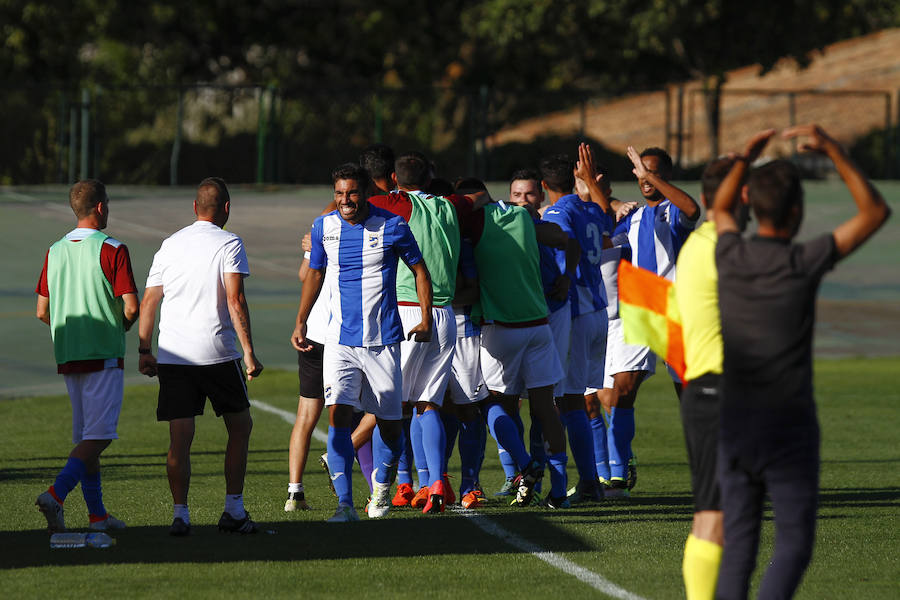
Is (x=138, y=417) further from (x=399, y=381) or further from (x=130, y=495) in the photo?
(x=399, y=381)

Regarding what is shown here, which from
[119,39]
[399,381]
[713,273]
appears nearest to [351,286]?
[399,381]

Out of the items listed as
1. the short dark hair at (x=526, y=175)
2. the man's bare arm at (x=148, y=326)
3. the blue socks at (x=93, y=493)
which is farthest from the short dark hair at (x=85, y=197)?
the short dark hair at (x=526, y=175)

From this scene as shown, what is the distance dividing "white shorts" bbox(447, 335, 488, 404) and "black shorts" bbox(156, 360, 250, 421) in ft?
5.71

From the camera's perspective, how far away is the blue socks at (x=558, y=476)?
9.36 meters

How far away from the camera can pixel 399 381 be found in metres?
8.74

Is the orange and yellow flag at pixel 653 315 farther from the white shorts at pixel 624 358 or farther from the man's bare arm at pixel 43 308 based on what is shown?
the white shorts at pixel 624 358

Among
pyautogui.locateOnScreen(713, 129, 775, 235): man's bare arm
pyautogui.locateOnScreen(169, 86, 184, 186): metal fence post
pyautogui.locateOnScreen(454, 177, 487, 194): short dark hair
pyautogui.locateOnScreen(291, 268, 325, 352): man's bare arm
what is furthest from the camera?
pyautogui.locateOnScreen(169, 86, 184, 186): metal fence post

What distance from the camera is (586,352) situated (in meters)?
10.0

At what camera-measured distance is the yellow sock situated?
5.61 m

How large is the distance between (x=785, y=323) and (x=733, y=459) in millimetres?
557

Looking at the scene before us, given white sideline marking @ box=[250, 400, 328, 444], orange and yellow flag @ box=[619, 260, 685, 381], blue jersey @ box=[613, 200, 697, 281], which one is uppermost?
blue jersey @ box=[613, 200, 697, 281]

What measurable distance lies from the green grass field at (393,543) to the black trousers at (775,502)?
4.94 ft

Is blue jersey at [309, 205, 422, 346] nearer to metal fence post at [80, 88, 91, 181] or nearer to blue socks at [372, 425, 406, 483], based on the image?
blue socks at [372, 425, 406, 483]

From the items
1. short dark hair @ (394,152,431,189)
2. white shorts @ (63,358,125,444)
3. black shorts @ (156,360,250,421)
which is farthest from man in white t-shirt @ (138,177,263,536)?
short dark hair @ (394,152,431,189)
